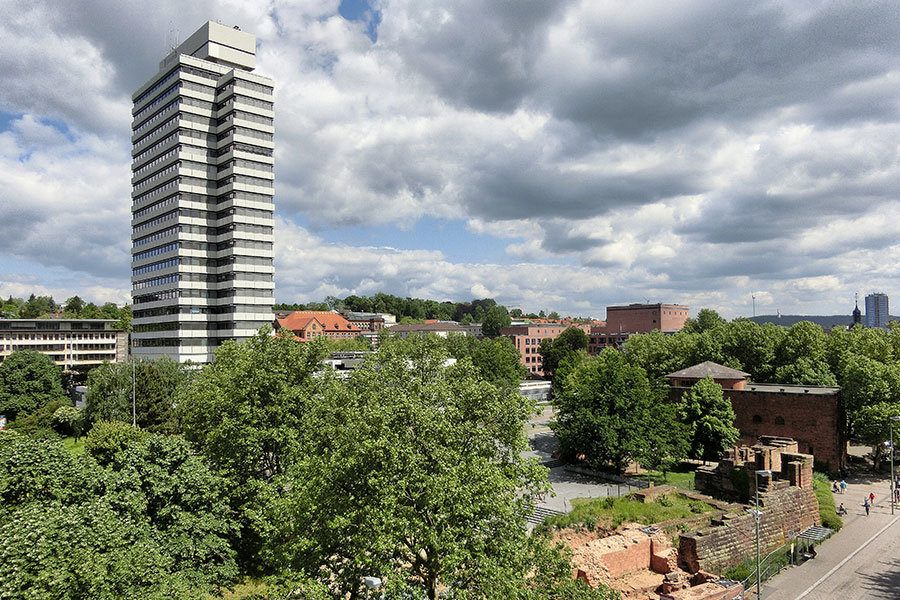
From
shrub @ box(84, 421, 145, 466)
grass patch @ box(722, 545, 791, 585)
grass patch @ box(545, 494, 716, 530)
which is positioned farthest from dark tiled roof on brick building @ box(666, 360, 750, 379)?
shrub @ box(84, 421, 145, 466)

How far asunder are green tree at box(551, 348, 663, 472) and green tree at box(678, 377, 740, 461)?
394 cm

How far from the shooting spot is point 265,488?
71.6 feet

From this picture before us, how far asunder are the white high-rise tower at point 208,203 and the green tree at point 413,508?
205 ft

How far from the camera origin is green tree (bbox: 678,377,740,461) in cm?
4609

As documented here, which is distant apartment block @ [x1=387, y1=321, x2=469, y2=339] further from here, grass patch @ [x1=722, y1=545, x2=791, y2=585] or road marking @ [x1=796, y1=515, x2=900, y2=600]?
grass patch @ [x1=722, y1=545, x2=791, y2=585]

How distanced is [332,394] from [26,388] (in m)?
66.9

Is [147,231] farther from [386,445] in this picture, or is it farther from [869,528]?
[869,528]

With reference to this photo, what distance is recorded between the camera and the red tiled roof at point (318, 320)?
141 meters

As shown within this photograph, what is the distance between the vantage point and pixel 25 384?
68812 millimetres

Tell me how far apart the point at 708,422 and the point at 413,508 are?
38.4 m

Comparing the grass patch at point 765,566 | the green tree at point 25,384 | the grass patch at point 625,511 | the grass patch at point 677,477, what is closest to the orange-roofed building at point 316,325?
the green tree at point 25,384


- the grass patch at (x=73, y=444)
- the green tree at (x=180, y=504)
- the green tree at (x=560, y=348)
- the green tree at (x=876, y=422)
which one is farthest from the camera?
the green tree at (x=560, y=348)

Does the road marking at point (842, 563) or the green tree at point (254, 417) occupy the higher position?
the green tree at point (254, 417)

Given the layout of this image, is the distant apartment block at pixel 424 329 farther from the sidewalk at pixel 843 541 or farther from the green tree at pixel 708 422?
the sidewalk at pixel 843 541
